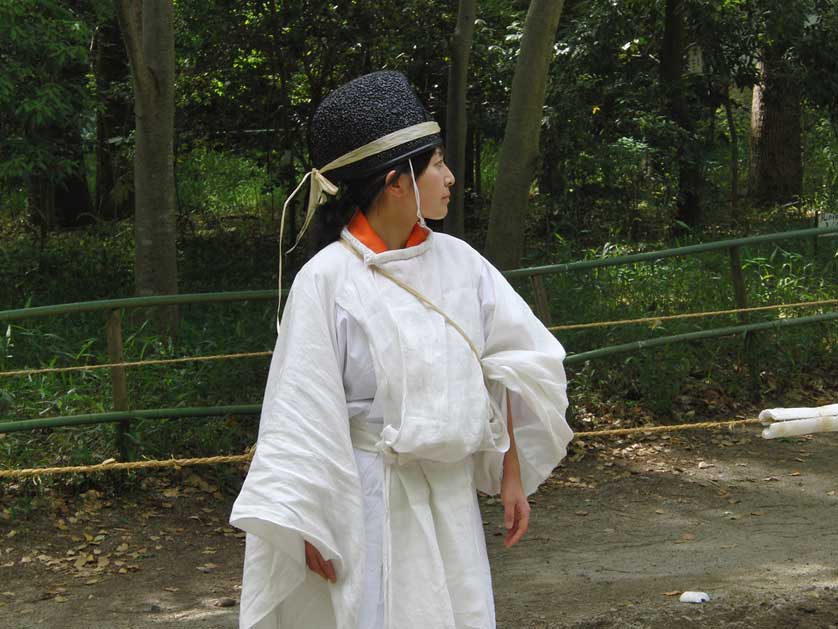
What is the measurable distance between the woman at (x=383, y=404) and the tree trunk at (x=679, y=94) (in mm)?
8957

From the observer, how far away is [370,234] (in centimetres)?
264

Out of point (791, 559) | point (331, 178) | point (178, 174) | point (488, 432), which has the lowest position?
point (791, 559)

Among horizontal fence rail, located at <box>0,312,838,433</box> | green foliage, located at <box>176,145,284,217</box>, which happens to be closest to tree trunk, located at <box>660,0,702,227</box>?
green foliage, located at <box>176,145,284,217</box>

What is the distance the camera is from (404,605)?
248cm

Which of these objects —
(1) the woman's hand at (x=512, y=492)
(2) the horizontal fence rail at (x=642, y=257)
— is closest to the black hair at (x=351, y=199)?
(1) the woman's hand at (x=512, y=492)

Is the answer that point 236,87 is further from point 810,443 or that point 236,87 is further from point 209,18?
point 810,443

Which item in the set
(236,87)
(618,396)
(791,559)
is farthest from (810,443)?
(236,87)

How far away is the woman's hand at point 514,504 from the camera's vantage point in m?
2.72

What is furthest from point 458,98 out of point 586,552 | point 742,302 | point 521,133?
point 586,552

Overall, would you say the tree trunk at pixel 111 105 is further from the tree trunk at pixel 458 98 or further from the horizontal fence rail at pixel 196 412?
the horizontal fence rail at pixel 196 412

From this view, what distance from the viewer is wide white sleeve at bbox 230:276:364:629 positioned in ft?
7.88

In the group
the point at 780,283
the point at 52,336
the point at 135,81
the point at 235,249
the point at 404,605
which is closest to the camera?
the point at 404,605

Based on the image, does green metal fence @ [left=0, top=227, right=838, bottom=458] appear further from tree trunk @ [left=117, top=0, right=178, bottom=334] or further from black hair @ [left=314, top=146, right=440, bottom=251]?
black hair @ [left=314, top=146, right=440, bottom=251]

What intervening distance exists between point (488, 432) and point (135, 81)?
203 inches
